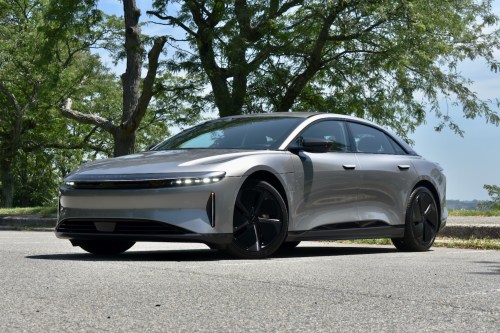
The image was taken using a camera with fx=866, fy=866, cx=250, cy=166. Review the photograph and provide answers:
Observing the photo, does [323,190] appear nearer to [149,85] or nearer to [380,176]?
[380,176]

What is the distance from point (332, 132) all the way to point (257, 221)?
1.82m

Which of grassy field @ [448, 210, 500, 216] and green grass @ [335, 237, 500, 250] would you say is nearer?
green grass @ [335, 237, 500, 250]

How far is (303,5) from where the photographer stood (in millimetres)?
22766

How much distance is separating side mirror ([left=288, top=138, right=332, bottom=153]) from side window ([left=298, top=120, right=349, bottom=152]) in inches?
14.5

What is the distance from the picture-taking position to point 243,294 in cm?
551

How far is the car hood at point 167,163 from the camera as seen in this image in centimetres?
768

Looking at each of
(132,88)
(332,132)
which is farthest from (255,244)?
(132,88)

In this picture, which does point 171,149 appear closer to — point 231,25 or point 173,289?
point 173,289

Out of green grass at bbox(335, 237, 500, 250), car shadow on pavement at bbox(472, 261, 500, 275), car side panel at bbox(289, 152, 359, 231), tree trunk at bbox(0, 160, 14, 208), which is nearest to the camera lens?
Answer: car shadow on pavement at bbox(472, 261, 500, 275)

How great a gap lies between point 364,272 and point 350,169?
7.06 feet

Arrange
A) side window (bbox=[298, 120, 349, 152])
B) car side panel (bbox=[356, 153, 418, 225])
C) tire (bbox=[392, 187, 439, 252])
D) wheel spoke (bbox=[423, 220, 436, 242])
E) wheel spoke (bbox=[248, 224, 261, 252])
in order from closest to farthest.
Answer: wheel spoke (bbox=[248, 224, 261, 252]) → side window (bbox=[298, 120, 349, 152]) → car side panel (bbox=[356, 153, 418, 225]) → tire (bbox=[392, 187, 439, 252]) → wheel spoke (bbox=[423, 220, 436, 242])

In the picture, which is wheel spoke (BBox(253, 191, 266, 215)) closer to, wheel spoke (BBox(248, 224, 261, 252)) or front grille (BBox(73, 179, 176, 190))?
wheel spoke (BBox(248, 224, 261, 252))

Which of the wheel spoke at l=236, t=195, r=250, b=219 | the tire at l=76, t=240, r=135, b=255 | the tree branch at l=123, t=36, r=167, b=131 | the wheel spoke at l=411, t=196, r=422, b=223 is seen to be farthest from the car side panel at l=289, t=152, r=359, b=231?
the tree branch at l=123, t=36, r=167, b=131

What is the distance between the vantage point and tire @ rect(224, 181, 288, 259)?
7.86 metres
